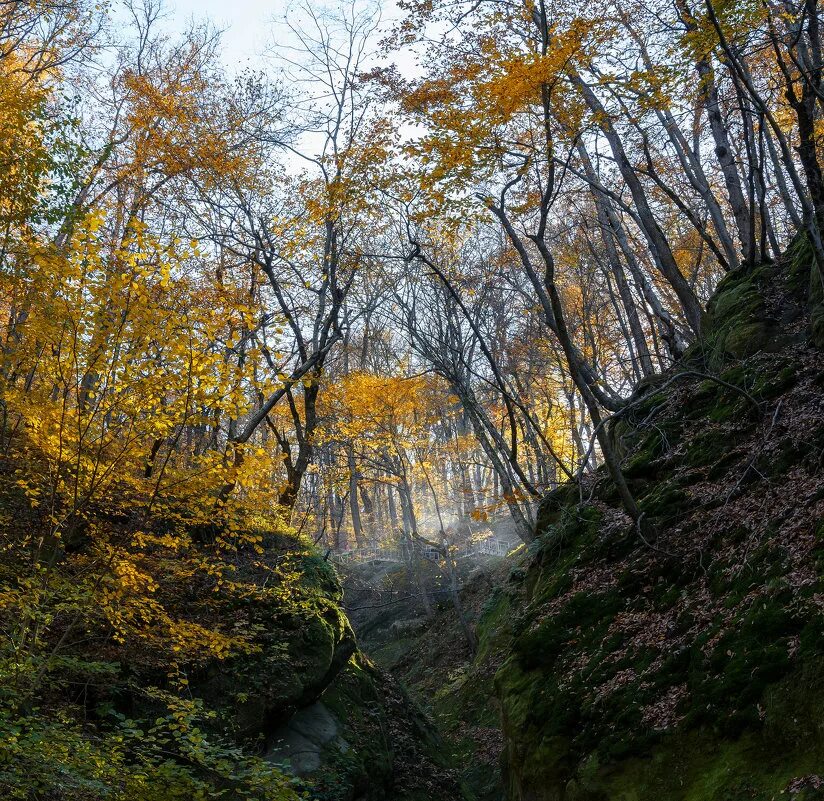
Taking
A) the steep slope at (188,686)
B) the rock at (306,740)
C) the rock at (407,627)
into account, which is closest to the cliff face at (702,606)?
the steep slope at (188,686)

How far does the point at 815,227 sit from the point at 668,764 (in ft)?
15.7

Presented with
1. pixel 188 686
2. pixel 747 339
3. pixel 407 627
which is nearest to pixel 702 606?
pixel 747 339

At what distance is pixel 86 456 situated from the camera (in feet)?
17.3

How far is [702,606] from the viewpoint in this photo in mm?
5051

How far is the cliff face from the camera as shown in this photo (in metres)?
3.86

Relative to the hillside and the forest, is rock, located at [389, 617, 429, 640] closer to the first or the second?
the forest

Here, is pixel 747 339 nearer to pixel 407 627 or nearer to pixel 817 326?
pixel 817 326

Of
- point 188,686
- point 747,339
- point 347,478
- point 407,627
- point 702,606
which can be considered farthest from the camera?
point 407,627

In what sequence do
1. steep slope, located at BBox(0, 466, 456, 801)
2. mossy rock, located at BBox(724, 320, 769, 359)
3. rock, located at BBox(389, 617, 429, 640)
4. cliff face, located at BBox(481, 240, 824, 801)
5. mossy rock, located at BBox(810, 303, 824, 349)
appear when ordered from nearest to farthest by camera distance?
cliff face, located at BBox(481, 240, 824, 801) → steep slope, located at BBox(0, 466, 456, 801) → mossy rock, located at BBox(810, 303, 824, 349) → mossy rock, located at BBox(724, 320, 769, 359) → rock, located at BBox(389, 617, 429, 640)

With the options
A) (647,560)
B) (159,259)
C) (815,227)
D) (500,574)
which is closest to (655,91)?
(815,227)

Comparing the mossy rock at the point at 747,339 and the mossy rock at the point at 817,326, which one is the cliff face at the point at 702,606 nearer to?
the mossy rock at the point at 747,339

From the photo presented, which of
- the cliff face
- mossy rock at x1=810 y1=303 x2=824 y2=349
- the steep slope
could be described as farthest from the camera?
mossy rock at x1=810 y1=303 x2=824 y2=349

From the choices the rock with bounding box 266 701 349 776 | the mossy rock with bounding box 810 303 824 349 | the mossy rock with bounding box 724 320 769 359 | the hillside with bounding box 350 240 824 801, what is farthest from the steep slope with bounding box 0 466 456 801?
the mossy rock with bounding box 724 320 769 359

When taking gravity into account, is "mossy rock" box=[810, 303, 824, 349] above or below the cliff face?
above
